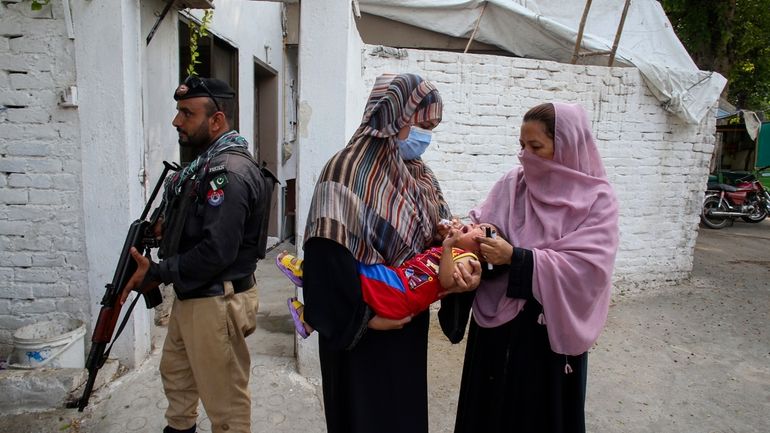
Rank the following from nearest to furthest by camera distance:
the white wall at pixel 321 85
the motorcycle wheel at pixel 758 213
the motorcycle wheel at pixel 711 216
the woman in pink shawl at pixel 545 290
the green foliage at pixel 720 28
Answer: the woman in pink shawl at pixel 545 290 → the white wall at pixel 321 85 → the green foliage at pixel 720 28 → the motorcycle wheel at pixel 711 216 → the motorcycle wheel at pixel 758 213

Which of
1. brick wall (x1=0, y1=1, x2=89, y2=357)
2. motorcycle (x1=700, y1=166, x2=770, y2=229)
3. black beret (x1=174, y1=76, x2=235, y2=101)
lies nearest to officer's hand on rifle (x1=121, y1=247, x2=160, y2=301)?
black beret (x1=174, y1=76, x2=235, y2=101)

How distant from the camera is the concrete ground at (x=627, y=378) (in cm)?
288

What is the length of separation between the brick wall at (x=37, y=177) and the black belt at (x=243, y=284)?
55.4 inches

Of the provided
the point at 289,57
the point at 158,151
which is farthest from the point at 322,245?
the point at 289,57

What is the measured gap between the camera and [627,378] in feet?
12.3

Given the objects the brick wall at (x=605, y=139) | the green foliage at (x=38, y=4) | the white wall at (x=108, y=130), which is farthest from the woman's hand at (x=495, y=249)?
the brick wall at (x=605, y=139)

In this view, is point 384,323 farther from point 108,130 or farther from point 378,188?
point 108,130

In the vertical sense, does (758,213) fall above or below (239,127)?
below

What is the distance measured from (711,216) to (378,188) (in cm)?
1219

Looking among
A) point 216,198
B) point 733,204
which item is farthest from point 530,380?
point 733,204

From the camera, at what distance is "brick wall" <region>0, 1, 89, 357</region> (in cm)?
292

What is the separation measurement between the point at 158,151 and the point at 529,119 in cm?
310

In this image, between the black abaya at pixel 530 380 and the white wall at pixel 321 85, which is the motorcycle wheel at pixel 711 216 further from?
the black abaya at pixel 530 380

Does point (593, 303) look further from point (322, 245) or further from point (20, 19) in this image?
point (20, 19)
